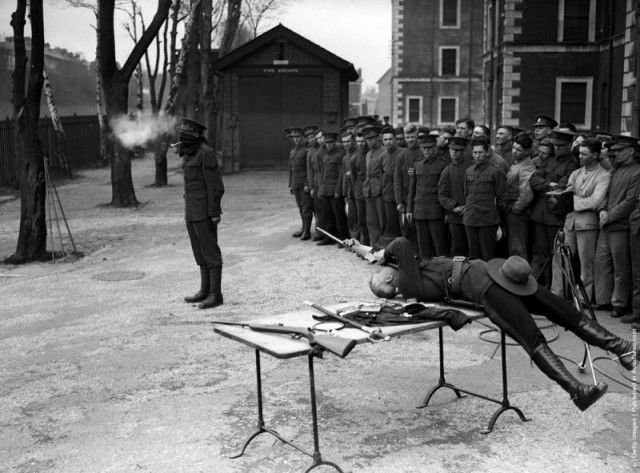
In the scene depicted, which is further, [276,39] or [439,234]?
[276,39]

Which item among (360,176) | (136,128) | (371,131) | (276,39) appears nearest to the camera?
(371,131)

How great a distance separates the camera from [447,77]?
189 feet

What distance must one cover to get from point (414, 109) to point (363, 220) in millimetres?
44449

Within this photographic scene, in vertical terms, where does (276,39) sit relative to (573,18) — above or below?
below

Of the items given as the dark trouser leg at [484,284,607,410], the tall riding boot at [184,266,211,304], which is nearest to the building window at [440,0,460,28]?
the tall riding boot at [184,266,211,304]

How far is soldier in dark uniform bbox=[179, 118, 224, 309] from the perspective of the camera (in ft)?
34.0

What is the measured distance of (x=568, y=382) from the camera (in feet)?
18.9

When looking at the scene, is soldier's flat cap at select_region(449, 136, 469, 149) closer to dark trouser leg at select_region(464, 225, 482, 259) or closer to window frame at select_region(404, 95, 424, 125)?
dark trouser leg at select_region(464, 225, 482, 259)

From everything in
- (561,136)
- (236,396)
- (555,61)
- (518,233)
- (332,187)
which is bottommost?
(236,396)

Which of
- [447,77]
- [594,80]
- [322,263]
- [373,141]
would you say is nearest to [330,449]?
[322,263]

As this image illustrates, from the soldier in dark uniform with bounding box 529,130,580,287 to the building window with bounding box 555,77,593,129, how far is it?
79.6 feet

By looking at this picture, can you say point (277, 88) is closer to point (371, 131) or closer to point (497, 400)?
point (371, 131)

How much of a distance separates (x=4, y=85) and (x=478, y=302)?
49864 mm

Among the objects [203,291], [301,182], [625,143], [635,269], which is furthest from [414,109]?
[635,269]
